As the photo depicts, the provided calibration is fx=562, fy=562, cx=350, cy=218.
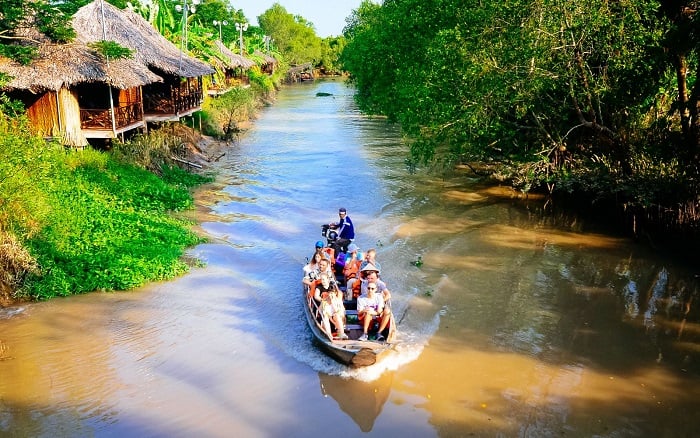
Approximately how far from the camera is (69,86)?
54.8 feet

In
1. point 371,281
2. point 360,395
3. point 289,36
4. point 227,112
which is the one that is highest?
point 289,36

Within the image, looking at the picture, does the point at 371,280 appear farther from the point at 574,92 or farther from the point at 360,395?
the point at 574,92

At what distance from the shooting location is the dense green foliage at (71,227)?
A: 11.0 metres

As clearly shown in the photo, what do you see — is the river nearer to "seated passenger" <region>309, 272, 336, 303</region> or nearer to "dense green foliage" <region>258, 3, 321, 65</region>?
"seated passenger" <region>309, 272, 336, 303</region>

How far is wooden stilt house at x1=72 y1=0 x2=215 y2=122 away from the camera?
1903cm

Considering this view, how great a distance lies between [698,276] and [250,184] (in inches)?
576

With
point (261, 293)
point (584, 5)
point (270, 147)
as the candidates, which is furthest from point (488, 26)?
point (270, 147)

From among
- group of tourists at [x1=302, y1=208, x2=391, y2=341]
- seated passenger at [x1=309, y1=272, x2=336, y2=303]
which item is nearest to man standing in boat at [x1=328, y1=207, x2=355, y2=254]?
group of tourists at [x1=302, y1=208, x2=391, y2=341]

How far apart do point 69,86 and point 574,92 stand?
1415cm

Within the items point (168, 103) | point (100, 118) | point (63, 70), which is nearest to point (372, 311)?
point (63, 70)

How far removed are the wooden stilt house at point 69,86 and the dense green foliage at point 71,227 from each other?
1468 mm

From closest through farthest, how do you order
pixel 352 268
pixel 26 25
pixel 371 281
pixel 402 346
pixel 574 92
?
pixel 371 281, pixel 402 346, pixel 352 268, pixel 574 92, pixel 26 25

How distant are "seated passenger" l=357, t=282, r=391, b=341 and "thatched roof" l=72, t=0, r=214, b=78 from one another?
13.3 meters

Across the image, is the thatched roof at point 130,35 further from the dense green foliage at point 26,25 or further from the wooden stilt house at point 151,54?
the dense green foliage at point 26,25
